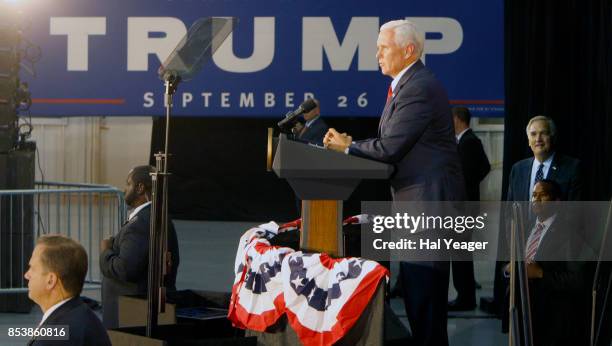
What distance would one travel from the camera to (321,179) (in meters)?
4.11

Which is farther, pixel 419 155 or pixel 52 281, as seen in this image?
pixel 419 155

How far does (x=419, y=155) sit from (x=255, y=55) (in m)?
4.16

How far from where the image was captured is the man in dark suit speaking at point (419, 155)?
439 centimetres

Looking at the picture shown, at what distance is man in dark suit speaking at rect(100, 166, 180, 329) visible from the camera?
5.55 metres

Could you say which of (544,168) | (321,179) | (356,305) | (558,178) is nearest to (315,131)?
(544,168)

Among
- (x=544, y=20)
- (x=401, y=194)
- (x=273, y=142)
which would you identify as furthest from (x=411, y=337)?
(x=544, y=20)

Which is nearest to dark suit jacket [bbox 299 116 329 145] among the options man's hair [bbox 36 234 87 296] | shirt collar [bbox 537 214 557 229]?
shirt collar [bbox 537 214 557 229]

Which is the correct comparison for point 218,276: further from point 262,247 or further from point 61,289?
point 61,289

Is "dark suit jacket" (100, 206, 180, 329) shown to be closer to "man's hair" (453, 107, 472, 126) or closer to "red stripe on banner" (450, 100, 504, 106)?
"man's hair" (453, 107, 472, 126)

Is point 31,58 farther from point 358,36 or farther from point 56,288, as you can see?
point 56,288

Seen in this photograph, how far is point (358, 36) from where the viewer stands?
831 cm

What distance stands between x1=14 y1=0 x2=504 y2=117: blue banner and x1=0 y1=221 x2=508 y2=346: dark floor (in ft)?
5.15

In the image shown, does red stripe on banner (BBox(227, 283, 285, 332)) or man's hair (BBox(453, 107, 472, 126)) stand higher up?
man's hair (BBox(453, 107, 472, 126))

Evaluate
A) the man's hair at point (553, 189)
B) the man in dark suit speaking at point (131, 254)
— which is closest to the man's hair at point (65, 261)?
the man in dark suit speaking at point (131, 254)
